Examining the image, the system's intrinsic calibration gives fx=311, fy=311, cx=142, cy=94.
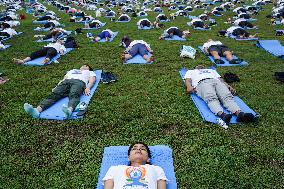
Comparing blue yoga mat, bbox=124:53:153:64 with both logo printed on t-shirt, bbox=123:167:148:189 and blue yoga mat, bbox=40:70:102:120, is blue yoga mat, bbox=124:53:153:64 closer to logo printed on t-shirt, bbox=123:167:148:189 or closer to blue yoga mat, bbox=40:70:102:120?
blue yoga mat, bbox=40:70:102:120

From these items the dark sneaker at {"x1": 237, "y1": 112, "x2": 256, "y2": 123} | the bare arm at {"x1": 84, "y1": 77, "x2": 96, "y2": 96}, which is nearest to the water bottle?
the dark sneaker at {"x1": 237, "y1": 112, "x2": 256, "y2": 123}

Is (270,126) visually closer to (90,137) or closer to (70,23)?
(90,137)

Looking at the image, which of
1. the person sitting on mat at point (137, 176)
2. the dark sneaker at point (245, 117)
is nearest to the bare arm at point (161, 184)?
the person sitting on mat at point (137, 176)

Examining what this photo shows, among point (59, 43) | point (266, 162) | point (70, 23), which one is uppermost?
point (266, 162)

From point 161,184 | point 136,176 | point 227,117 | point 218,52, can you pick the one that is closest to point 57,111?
point 136,176

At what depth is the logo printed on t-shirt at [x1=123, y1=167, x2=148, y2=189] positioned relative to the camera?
4582 mm

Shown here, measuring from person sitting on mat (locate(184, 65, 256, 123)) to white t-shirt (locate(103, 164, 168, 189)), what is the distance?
8.57 feet

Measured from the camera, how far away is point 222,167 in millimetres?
5484

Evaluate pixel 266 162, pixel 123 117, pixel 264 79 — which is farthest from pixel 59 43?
pixel 266 162

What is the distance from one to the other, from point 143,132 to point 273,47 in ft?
29.5

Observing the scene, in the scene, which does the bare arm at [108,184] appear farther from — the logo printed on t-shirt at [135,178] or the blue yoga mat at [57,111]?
the blue yoga mat at [57,111]

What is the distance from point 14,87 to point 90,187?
554cm

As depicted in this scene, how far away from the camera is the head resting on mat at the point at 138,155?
5273 mm

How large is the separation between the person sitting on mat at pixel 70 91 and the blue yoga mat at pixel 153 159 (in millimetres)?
1858
